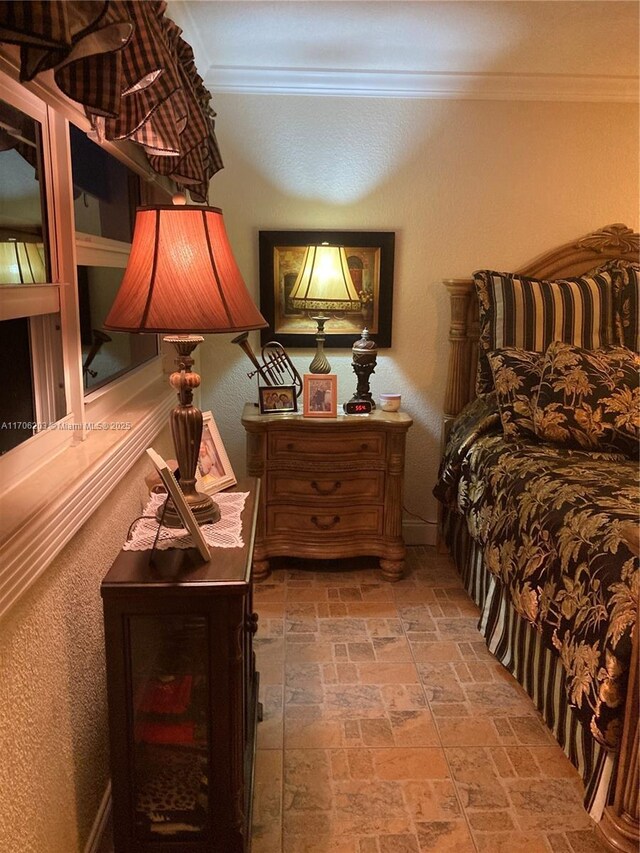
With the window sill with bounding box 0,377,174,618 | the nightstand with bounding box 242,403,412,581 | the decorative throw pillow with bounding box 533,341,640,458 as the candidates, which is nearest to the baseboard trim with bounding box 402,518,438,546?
the nightstand with bounding box 242,403,412,581

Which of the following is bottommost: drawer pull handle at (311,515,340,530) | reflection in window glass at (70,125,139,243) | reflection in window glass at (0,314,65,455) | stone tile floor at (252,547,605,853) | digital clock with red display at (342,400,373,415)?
stone tile floor at (252,547,605,853)

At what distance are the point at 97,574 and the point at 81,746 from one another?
37cm

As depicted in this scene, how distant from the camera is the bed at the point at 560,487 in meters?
1.50

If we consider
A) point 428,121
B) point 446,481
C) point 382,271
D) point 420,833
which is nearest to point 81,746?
point 420,833

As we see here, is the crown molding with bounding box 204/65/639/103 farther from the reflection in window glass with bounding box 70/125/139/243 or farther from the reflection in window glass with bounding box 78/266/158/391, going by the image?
the reflection in window glass with bounding box 78/266/158/391

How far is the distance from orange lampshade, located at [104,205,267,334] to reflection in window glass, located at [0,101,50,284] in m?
0.22

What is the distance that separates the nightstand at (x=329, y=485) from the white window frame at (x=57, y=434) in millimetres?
876

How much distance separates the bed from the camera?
1498 mm

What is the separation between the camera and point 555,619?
1.74 metres

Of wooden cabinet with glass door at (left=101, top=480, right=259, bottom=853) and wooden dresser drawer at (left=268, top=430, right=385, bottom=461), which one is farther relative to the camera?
wooden dresser drawer at (left=268, top=430, right=385, bottom=461)

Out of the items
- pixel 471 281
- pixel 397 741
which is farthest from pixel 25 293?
pixel 471 281

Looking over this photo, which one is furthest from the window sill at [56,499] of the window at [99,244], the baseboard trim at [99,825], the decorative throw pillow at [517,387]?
the decorative throw pillow at [517,387]

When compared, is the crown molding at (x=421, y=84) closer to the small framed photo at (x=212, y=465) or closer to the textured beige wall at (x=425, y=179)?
the textured beige wall at (x=425, y=179)

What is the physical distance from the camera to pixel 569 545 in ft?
5.72
